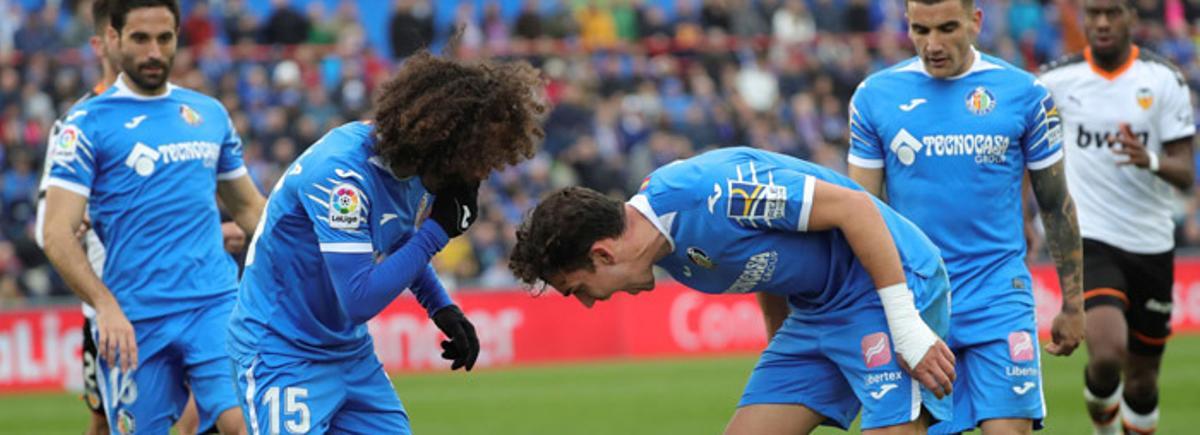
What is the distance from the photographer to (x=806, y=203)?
19.9ft

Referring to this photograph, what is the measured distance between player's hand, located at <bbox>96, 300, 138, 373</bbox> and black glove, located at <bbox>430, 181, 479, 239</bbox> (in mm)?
2144

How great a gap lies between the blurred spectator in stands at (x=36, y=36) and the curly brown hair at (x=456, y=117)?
17559 mm

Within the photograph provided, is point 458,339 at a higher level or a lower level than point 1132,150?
higher

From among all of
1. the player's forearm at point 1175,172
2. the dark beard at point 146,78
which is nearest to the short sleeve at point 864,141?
the player's forearm at point 1175,172

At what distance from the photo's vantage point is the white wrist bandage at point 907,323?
6129mm

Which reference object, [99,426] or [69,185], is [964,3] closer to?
[69,185]

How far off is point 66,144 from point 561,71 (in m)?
17.5

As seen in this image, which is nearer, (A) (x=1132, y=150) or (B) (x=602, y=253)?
(B) (x=602, y=253)

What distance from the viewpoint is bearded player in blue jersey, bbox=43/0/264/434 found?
26.2 ft

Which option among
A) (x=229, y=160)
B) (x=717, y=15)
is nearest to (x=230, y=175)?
(x=229, y=160)

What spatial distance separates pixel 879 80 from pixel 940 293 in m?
1.52

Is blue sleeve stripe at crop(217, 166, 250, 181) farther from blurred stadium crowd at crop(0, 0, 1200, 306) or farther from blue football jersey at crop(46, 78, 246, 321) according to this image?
blurred stadium crowd at crop(0, 0, 1200, 306)

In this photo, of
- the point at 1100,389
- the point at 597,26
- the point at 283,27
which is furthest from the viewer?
the point at 597,26

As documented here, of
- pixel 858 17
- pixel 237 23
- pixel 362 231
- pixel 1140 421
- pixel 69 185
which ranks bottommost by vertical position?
pixel 858 17
